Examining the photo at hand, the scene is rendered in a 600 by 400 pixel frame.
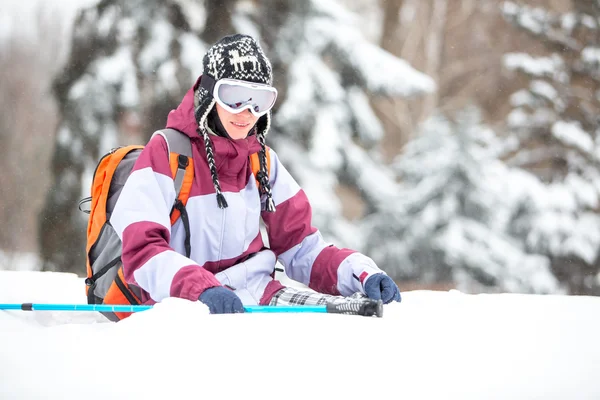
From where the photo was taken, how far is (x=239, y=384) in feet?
5.21

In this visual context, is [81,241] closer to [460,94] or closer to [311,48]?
[311,48]

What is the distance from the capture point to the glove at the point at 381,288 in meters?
2.59

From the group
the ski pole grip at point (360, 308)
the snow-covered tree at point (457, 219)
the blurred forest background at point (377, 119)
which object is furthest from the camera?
the snow-covered tree at point (457, 219)

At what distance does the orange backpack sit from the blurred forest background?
15.2 ft

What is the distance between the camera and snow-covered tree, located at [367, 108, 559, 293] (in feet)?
27.4

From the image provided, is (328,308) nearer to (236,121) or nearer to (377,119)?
(236,121)

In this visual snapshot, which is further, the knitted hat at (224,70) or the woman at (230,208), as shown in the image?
the knitted hat at (224,70)

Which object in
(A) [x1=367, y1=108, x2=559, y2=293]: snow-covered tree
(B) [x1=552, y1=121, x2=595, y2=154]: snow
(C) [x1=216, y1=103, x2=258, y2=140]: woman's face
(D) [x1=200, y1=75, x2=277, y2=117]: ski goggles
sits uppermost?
(B) [x1=552, y1=121, x2=595, y2=154]: snow

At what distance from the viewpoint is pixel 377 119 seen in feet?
26.7

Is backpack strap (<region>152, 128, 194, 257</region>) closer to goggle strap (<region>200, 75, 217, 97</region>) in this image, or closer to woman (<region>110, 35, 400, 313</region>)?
woman (<region>110, 35, 400, 313</region>)

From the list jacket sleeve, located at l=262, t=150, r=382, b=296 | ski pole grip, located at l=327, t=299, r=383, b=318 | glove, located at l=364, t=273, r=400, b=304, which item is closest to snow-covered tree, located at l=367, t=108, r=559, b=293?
jacket sleeve, located at l=262, t=150, r=382, b=296

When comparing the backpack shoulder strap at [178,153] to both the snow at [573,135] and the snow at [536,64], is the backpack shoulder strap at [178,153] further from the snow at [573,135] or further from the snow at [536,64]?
the snow at [536,64]

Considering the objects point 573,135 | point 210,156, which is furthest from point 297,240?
point 573,135

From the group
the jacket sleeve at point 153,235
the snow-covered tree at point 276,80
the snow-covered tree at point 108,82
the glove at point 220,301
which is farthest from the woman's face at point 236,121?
the snow-covered tree at point 108,82
